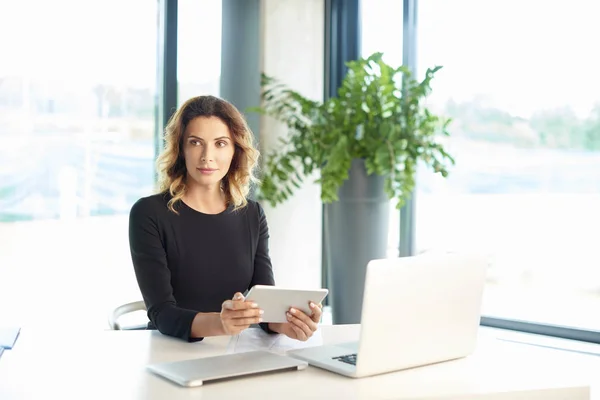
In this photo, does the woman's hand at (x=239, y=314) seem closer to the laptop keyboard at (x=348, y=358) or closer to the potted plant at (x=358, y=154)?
the laptop keyboard at (x=348, y=358)

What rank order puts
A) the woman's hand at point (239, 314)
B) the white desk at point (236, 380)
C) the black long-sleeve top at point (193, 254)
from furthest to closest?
the black long-sleeve top at point (193, 254) → the woman's hand at point (239, 314) → the white desk at point (236, 380)

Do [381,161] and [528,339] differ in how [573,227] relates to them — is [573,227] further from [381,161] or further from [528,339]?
[381,161]

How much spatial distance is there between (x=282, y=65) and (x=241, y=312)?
309 cm

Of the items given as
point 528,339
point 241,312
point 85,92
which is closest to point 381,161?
point 528,339

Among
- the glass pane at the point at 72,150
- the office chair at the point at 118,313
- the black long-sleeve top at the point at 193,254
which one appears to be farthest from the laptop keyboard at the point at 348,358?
the glass pane at the point at 72,150

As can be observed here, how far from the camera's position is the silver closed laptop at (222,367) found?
5.95ft

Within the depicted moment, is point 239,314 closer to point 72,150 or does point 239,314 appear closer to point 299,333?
point 299,333

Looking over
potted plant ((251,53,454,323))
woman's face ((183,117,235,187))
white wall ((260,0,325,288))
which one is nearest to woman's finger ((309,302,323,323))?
woman's face ((183,117,235,187))

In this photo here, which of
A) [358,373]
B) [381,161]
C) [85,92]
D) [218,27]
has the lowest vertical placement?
[358,373]

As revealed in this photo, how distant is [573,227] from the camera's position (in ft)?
14.6

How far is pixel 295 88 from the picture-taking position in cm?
505

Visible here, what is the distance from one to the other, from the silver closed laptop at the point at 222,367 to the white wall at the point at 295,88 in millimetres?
2984

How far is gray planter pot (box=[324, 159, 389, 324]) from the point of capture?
444 centimetres

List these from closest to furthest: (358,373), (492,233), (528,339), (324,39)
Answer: (358,373) < (528,339) < (492,233) < (324,39)
